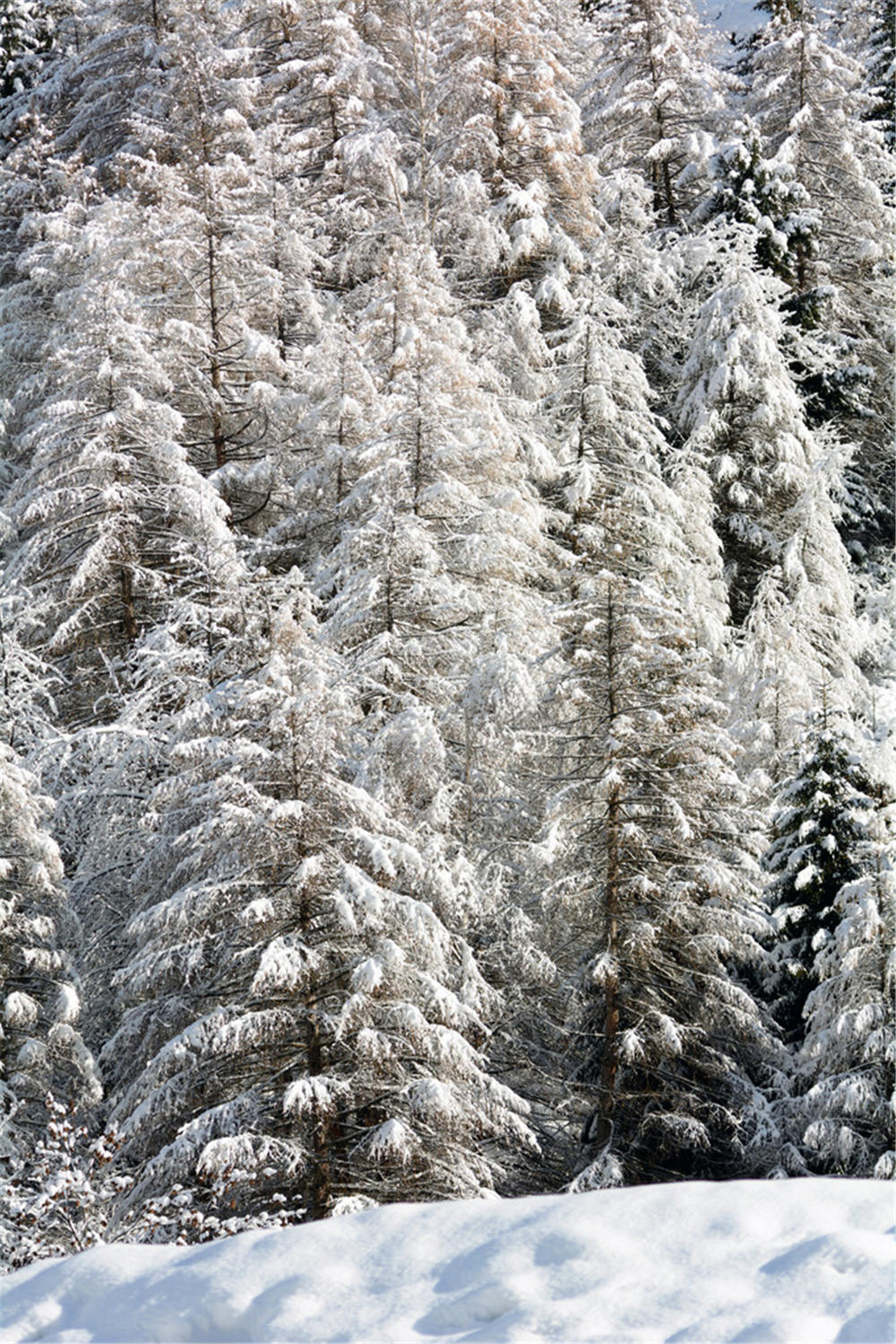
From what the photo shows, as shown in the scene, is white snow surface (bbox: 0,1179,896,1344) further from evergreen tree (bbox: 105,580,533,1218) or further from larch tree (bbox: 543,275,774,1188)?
larch tree (bbox: 543,275,774,1188)

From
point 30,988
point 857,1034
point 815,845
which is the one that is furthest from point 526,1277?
point 30,988

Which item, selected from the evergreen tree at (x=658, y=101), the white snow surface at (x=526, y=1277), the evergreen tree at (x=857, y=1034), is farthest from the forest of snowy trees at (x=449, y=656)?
the white snow surface at (x=526, y=1277)

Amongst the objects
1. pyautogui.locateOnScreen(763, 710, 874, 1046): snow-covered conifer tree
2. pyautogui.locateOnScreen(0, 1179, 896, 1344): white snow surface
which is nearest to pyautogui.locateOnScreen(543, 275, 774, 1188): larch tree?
pyautogui.locateOnScreen(763, 710, 874, 1046): snow-covered conifer tree

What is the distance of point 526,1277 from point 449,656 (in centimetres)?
1144

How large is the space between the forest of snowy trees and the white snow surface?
13.0ft

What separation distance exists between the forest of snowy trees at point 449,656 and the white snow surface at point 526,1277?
397cm

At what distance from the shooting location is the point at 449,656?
53.2 feet

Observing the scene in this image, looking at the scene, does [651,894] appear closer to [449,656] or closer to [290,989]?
[449,656]

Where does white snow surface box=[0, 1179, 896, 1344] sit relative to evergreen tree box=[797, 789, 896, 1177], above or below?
above

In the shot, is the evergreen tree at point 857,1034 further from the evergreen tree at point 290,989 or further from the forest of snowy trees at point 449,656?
the evergreen tree at point 290,989

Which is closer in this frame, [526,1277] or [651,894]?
[526,1277]

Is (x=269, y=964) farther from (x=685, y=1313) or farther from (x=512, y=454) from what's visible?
(x=512, y=454)

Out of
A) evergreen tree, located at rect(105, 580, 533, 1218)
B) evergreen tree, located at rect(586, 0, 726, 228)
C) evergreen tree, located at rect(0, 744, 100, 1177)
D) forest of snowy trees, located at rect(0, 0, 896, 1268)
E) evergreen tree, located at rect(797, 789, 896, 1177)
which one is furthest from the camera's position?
evergreen tree, located at rect(586, 0, 726, 228)

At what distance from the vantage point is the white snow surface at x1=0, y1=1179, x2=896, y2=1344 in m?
4.79
